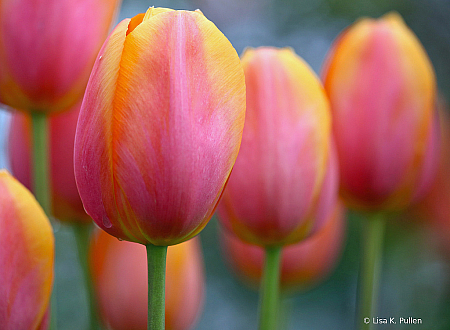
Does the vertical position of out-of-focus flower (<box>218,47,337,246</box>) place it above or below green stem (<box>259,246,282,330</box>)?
above

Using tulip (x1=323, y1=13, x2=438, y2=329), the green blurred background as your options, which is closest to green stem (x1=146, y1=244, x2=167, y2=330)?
tulip (x1=323, y1=13, x2=438, y2=329)

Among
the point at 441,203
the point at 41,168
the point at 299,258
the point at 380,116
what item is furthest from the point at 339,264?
the point at 41,168

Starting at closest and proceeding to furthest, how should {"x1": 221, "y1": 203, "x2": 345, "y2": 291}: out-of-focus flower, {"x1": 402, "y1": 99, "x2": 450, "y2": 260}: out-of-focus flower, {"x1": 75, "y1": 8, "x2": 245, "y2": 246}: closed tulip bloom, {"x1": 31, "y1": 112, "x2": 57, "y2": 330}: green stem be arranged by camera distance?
{"x1": 75, "y1": 8, "x2": 245, "y2": 246}: closed tulip bloom → {"x1": 31, "y1": 112, "x2": 57, "y2": 330}: green stem → {"x1": 221, "y1": 203, "x2": 345, "y2": 291}: out-of-focus flower → {"x1": 402, "y1": 99, "x2": 450, "y2": 260}: out-of-focus flower

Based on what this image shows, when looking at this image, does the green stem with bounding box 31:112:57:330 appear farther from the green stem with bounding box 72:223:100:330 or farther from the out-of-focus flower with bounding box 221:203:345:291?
the out-of-focus flower with bounding box 221:203:345:291

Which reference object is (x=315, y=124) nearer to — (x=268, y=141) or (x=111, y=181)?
(x=268, y=141)

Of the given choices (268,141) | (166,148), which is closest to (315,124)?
(268,141)

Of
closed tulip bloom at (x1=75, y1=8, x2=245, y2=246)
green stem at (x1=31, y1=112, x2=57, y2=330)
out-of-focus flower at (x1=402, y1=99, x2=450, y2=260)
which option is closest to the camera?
closed tulip bloom at (x1=75, y1=8, x2=245, y2=246)

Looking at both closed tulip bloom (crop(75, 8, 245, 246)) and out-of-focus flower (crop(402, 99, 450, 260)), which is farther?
out-of-focus flower (crop(402, 99, 450, 260))
